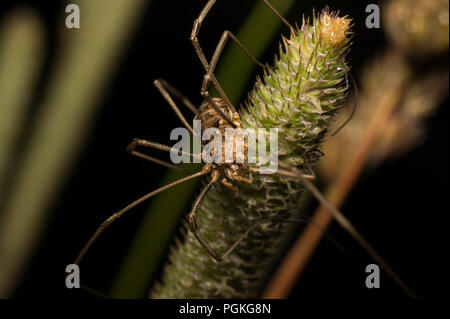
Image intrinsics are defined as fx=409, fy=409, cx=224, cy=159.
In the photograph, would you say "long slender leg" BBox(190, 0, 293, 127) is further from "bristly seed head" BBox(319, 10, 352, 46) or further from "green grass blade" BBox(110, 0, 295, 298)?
"bristly seed head" BBox(319, 10, 352, 46)

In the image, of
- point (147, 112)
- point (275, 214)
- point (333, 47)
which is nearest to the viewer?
point (333, 47)

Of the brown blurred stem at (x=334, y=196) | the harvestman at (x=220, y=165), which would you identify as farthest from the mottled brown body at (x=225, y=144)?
the brown blurred stem at (x=334, y=196)

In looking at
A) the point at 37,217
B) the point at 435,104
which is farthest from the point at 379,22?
the point at 37,217

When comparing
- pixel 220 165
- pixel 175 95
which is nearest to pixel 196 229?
pixel 220 165

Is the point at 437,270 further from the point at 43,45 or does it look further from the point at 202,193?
the point at 43,45

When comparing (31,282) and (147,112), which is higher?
(147,112)

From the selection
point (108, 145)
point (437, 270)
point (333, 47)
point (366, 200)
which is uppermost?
point (333, 47)

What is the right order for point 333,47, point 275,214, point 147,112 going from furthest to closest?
point 147,112
point 275,214
point 333,47

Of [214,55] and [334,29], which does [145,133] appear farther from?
[334,29]
